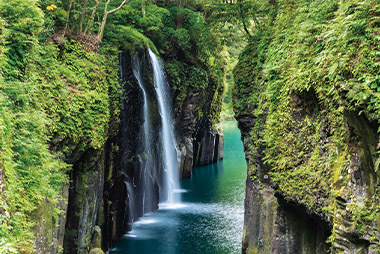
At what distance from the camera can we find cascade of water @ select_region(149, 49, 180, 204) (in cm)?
2247

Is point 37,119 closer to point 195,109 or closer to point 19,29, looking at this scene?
point 19,29

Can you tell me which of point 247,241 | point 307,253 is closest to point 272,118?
point 307,253

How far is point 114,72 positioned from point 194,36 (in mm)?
10796

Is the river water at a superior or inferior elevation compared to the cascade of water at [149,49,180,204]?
inferior

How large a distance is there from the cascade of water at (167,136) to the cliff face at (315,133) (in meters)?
7.88

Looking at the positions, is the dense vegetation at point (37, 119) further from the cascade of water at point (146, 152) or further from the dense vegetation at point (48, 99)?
the cascade of water at point (146, 152)

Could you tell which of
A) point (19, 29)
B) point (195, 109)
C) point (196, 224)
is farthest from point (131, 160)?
point (19, 29)

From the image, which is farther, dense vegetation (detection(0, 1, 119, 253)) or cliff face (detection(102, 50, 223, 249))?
cliff face (detection(102, 50, 223, 249))

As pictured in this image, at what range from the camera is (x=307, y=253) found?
388 inches

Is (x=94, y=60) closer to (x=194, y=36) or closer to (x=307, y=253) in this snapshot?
(x=307, y=253)

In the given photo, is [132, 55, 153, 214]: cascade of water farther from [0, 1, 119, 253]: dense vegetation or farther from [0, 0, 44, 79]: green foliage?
[0, 0, 44, 79]: green foliage

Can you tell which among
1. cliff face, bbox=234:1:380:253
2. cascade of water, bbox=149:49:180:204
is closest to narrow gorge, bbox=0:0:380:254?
cliff face, bbox=234:1:380:253

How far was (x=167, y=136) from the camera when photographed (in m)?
25.3

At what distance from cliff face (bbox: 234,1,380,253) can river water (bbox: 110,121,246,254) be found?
2791 mm
